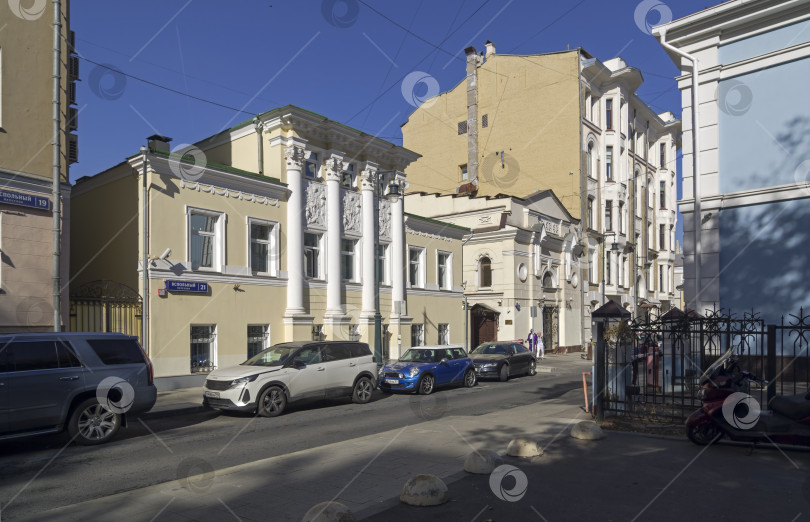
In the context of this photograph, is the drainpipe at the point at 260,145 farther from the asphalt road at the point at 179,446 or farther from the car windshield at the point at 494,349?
the car windshield at the point at 494,349

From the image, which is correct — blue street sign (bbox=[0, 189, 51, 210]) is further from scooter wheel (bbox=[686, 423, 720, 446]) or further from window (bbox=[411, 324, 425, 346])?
window (bbox=[411, 324, 425, 346])

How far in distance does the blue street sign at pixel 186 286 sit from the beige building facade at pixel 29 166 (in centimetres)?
290

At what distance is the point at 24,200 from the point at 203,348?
667 cm

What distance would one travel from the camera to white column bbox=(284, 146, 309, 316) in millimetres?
21594

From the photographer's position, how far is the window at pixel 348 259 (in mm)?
24297

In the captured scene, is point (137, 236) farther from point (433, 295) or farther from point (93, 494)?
point (433, 295)

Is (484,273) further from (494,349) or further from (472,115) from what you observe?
(472,115)

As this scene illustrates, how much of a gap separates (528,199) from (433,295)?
382 inches

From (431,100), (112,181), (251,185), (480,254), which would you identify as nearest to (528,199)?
(480,254)

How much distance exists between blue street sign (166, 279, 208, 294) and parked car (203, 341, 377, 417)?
4745mm

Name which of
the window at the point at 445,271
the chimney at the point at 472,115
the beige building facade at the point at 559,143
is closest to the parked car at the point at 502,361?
the window at the point at 445,271

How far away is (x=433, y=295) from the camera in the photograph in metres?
28.8

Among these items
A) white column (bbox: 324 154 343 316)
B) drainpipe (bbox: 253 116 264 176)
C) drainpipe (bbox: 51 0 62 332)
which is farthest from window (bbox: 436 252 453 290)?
drainpipe (bbox: 51 0 62 332)

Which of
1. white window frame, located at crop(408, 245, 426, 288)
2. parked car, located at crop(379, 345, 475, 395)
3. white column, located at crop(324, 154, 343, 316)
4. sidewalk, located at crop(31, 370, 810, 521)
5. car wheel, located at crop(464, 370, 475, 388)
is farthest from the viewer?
white window frame, located at crop(408, 245, 426, 288)
